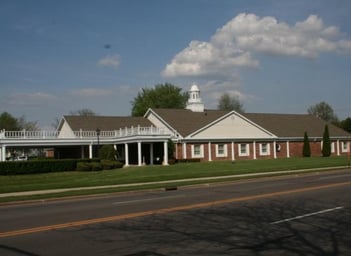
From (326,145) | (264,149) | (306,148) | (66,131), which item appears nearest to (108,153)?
(66,131)

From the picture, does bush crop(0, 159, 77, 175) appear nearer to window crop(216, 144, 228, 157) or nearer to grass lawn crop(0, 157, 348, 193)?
grass lawn crop(0, 157, 348, 193)

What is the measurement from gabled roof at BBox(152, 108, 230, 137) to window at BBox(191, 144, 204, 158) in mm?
1644

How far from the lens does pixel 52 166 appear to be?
42.0 metres

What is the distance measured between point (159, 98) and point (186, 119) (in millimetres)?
40363

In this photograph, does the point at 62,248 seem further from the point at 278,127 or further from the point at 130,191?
the point at 278,127

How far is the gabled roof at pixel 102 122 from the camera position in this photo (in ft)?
181

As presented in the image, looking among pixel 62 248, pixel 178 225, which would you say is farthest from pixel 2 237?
pixel 178 225

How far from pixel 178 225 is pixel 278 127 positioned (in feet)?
175

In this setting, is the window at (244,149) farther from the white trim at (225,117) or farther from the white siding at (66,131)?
the white siding at (66,131)

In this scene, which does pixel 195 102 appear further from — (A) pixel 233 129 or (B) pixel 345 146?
(B) pixel 345 146

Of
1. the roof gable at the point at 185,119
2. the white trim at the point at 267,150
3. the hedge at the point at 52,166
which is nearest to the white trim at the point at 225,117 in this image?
the roof gable at the point at 185,119

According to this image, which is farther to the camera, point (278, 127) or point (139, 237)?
point (278, 127)

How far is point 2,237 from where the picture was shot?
36.1 feet

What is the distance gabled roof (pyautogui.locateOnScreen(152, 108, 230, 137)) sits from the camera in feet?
178
